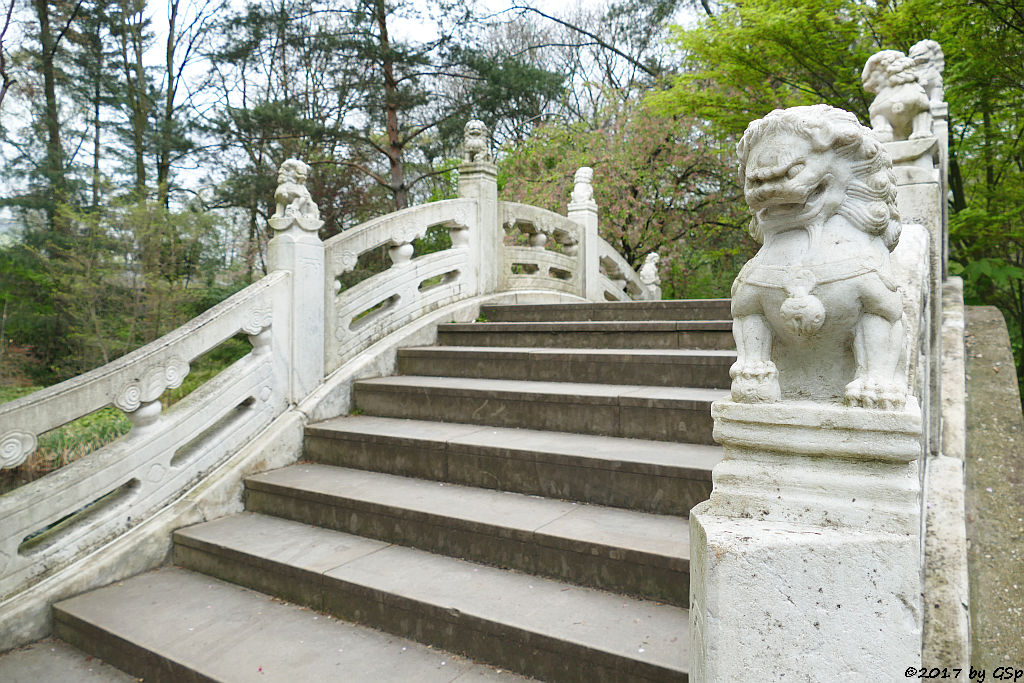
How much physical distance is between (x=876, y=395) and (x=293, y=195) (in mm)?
3687

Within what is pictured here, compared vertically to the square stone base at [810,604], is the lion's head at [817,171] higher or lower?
higher

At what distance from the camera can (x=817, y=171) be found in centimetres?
160

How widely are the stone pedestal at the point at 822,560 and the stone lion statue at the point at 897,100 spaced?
10.3 feet

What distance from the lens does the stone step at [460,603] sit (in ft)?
6.87

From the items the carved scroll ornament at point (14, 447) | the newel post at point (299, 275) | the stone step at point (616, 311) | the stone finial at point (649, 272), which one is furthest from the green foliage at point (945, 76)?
the carved scroll ornament at point (14, 447)

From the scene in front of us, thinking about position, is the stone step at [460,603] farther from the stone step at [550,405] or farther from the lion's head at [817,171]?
the lion's head at [817,171]

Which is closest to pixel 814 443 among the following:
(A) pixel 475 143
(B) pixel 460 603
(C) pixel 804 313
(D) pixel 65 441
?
(C) pixel 804 313

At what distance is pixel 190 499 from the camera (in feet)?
11.3

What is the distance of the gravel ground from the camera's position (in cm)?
237

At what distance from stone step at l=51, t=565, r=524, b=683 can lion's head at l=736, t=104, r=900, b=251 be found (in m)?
1.81

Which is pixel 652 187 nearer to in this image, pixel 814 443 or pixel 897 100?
pixel 897 100

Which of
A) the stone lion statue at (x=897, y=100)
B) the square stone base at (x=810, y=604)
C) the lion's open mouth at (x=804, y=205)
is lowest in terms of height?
the square stone base at (x=810, y=604)

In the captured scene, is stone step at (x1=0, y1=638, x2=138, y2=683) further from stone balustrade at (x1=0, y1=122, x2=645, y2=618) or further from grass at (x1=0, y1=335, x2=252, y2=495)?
grass at (x1=0, y1=335, x2=252, y2=495)

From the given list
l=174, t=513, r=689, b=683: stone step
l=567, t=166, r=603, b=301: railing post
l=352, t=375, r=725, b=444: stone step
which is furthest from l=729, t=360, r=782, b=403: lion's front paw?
l=567, t=166, r=603, b=301: railing post
